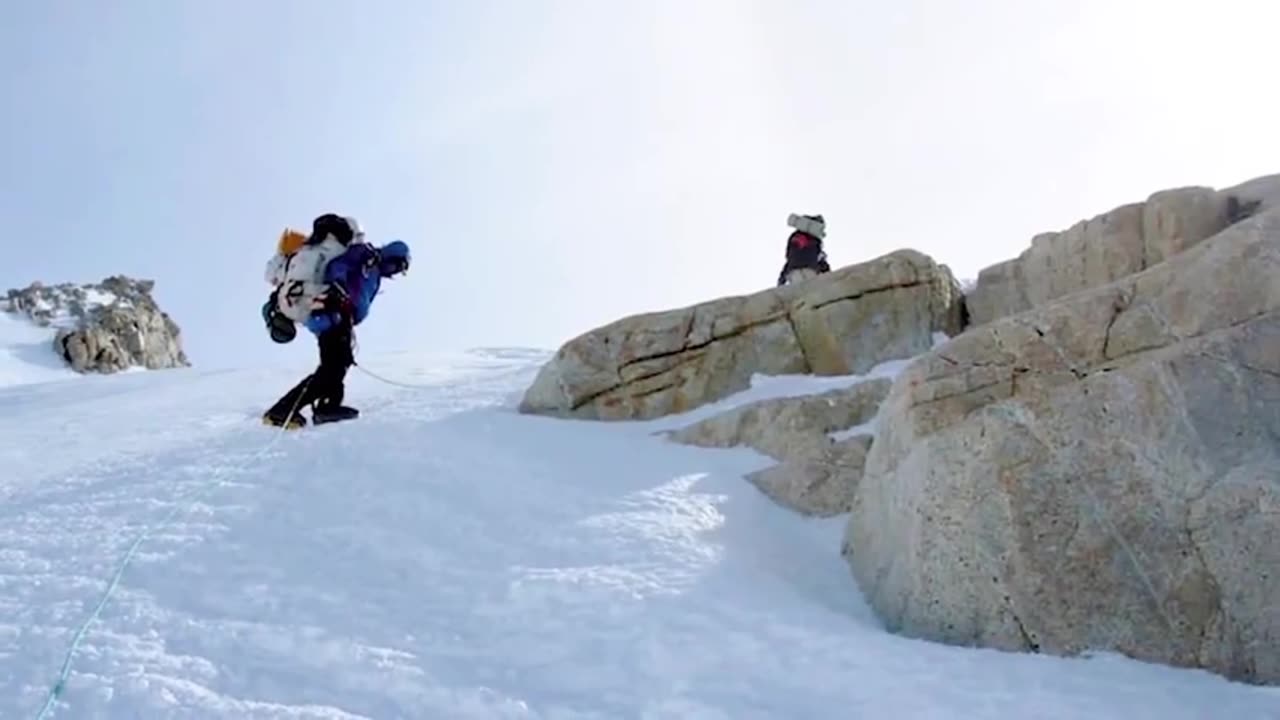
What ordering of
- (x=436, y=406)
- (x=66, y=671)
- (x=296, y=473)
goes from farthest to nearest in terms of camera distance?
1. (x=436, y=406)
2. (x=296, y=473)
3. (x=66, y=671)

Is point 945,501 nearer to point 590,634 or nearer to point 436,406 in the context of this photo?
point 590,634

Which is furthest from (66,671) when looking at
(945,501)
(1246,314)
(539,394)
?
(539,394)

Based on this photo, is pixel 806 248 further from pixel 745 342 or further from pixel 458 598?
pixel 458 598

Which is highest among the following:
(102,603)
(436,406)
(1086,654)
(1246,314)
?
(1246,314)

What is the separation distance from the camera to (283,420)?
465 inches

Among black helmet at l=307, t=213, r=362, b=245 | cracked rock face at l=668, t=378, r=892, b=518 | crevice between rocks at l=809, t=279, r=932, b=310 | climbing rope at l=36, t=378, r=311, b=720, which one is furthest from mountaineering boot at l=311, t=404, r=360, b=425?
crevice between rocks at l=809, t=279, r=932, b=310

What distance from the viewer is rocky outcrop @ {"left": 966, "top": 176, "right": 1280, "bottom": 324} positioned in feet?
40.1

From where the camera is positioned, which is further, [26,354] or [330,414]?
[26,354]

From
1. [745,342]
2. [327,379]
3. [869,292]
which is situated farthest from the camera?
[869,292]

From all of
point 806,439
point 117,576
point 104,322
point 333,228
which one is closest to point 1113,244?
point 806,439

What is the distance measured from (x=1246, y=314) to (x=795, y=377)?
708 centimetres

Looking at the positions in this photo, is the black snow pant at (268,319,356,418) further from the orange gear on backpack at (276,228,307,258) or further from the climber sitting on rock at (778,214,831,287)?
the climber sitting on rock at (778,214,831,287)

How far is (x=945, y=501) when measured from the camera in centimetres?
709

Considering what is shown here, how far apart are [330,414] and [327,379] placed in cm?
43
